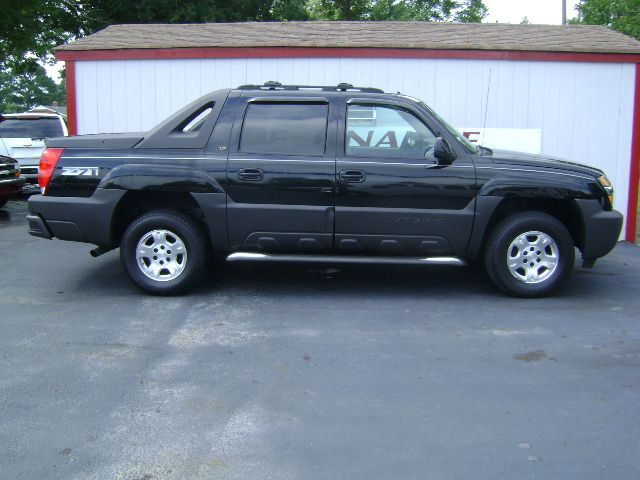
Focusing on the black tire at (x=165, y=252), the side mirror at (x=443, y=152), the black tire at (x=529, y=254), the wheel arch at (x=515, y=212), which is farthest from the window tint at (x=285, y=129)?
the black tire at (x=529, y=254)

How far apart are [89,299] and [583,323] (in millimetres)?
4353

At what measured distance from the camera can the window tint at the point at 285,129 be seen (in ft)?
21.5

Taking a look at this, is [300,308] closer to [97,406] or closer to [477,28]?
[97,406]

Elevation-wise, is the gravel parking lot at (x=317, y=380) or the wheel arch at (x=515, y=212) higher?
the wheel arch at (x=515, y=212)

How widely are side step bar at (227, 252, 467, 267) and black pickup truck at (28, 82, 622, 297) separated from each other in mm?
18

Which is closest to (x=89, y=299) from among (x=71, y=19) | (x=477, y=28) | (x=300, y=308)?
(x=300, y=308)

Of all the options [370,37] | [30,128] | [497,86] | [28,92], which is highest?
[28,92]

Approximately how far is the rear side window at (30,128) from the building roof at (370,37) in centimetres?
423

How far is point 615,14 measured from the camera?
27578 millimetres

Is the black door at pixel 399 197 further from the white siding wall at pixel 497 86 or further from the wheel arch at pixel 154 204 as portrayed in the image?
the white siding wall at pixel 497 86

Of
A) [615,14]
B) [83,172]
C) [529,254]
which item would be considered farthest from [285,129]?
[615,14]

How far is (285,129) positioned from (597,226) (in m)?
2.98

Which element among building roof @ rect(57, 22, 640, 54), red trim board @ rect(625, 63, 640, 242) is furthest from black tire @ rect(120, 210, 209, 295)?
red trim board @ rect(625, 63, 640, 242)

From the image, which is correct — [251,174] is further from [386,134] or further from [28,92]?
[28,92]
